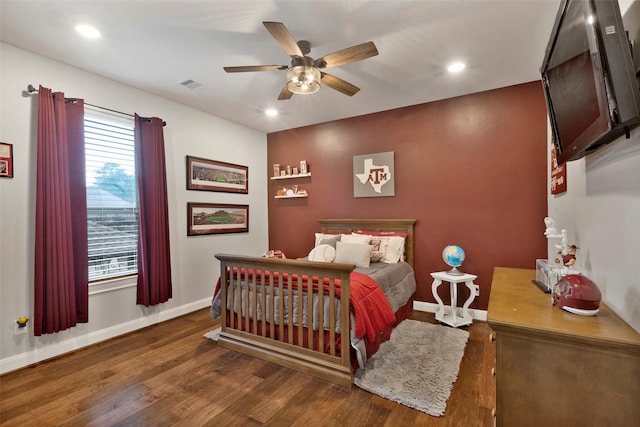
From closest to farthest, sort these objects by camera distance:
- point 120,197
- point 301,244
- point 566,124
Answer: point 566,124 → point 120,197 → point 301,244

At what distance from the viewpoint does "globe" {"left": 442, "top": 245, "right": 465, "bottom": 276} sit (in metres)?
3.33

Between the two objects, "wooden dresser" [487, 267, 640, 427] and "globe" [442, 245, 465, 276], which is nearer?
"wooden dresser" [487, 267, 640, 427]

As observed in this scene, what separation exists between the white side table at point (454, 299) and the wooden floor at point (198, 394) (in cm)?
51

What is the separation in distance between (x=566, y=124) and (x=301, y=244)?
151 inches

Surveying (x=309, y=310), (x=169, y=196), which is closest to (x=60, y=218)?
(x=169, y=196)

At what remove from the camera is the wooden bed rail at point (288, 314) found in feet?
7.32

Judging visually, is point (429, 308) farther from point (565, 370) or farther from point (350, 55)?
point (350, 55)

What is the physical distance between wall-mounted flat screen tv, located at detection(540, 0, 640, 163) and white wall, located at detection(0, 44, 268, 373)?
146 inches

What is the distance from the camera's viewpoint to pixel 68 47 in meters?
2.46

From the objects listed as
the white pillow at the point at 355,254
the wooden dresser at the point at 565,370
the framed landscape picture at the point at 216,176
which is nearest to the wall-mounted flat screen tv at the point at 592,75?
the wooden dresser at the point at 565,370

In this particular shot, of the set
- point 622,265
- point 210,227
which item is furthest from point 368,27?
point 210,227

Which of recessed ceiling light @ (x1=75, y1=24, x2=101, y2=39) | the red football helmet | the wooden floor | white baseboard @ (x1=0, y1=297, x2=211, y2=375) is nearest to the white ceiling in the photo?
recessed ceiling light @ (x1=75, y1=24, x2=101, y2=39)

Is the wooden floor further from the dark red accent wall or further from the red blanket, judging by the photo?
the dark red accent wall

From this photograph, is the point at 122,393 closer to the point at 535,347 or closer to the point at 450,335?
the point at 535,347
